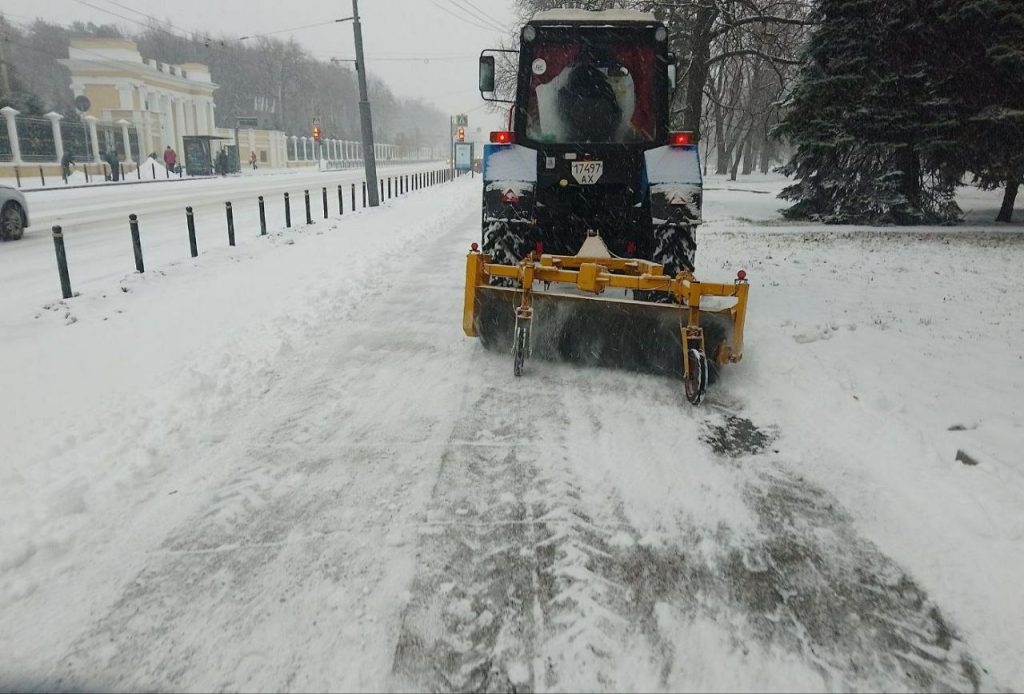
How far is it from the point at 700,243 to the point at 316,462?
10033mm

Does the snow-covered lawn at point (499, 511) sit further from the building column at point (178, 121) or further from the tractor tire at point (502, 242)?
the building column at point (178, 121)

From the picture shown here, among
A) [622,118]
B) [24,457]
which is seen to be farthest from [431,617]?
[622,118]

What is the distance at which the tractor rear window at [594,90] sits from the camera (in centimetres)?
627

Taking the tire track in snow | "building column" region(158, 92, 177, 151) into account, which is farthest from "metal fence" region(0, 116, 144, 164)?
the tire track in snow

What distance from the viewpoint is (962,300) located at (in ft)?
23.1

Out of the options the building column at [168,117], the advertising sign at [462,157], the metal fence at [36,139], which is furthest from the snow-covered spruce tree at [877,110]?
the building column at [168,117]

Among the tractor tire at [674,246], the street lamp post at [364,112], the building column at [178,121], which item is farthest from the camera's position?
the building column at [178,121]

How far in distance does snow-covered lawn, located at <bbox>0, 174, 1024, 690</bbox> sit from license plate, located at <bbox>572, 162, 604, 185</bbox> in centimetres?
199

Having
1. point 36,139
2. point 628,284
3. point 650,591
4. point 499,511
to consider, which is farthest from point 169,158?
point 650,591

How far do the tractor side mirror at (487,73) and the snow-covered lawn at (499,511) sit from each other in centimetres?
267

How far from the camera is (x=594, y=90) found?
6301 mm

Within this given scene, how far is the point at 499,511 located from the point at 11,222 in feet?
44.6

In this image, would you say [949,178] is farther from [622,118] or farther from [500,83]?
[500,83]

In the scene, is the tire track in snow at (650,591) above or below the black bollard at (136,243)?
below
